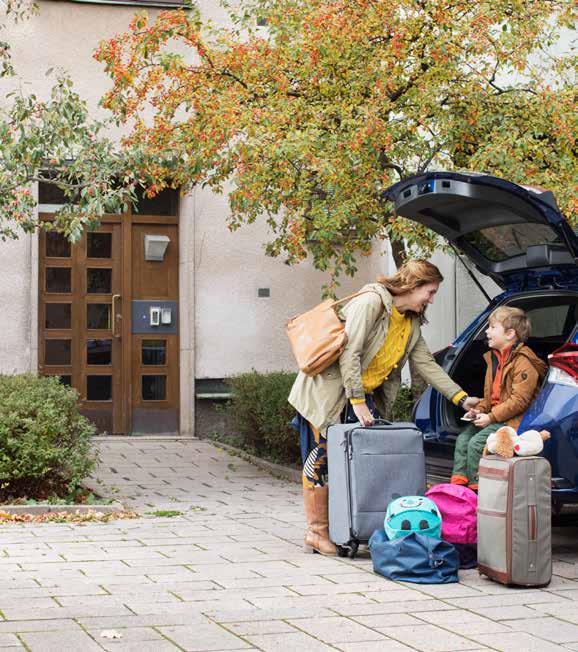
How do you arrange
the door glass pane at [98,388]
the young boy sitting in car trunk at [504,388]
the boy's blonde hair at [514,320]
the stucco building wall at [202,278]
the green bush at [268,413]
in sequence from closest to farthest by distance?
the young boy sitting in car trunk at [504,388] < the boy's blonde hair at [514,320] < the green bush at [268,413] < the stucco building wall at [202,278] < the door glass pane at [98,388]

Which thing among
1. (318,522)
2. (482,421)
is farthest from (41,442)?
(482,421)

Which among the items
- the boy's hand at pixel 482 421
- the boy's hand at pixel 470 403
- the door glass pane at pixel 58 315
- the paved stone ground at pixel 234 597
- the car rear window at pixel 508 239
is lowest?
the paved stone ground at pixel 234 597

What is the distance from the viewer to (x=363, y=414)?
666 centimetres

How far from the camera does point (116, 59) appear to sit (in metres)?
10.2

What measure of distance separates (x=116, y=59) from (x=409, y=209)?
4126 millimetres

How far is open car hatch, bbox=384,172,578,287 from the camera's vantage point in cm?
647

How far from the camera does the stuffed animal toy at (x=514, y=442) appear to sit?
6.13 metres

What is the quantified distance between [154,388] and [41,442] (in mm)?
5713

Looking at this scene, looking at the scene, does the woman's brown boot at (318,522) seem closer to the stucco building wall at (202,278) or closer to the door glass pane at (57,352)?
the stucco building wall at (202,278)

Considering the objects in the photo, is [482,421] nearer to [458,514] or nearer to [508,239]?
[458,514]

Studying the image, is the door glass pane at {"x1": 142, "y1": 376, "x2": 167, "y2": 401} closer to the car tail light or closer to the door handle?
the door handle

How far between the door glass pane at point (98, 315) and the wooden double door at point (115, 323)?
1 centimetres

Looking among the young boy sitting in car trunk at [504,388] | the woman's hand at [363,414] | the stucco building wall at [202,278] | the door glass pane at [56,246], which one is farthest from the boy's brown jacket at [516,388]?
the door glass pane at [56,246]

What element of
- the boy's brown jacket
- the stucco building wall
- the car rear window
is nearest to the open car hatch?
the car rear window
